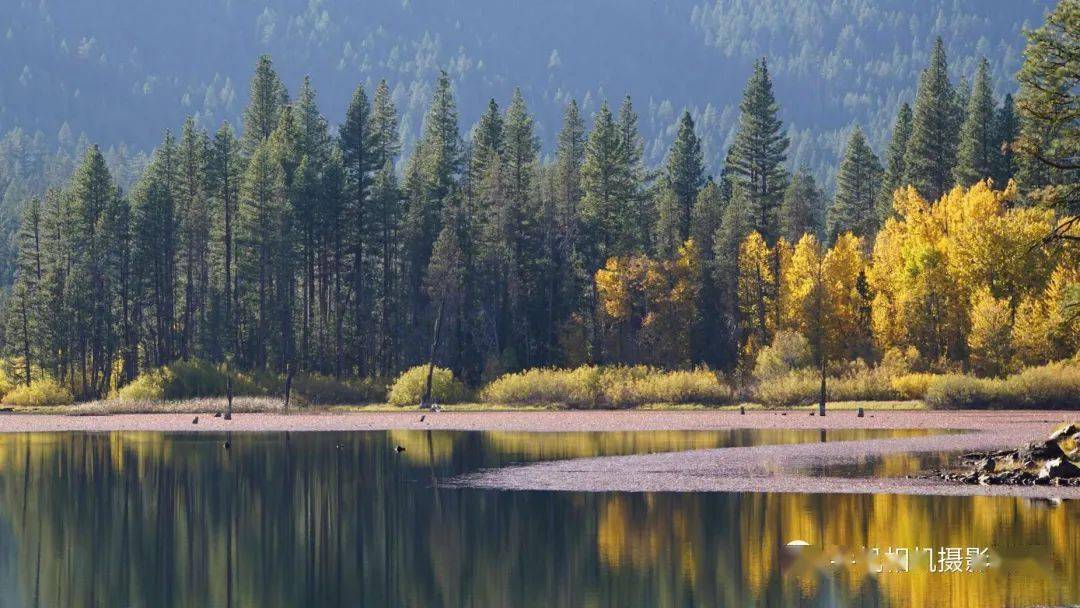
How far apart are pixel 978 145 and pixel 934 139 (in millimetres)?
8356

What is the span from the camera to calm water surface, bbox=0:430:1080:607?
28.5m

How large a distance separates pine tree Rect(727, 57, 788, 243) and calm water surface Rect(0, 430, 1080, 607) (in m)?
64.1

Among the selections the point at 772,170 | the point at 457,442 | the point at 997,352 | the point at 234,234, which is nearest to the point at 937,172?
the point at 772,170

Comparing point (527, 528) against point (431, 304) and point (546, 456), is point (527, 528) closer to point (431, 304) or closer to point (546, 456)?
point (546, 456)

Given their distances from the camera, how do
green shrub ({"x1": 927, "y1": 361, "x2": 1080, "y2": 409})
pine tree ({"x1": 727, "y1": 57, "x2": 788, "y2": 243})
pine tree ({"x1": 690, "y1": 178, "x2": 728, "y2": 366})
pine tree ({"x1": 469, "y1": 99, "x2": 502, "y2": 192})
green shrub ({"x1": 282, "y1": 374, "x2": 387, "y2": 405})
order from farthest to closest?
pine tree ({"x1": 469, "y1": 99, "x2": 502, "y2": 192})
pine tree ({"x1": 727, "y1": 57, "x2": 788, "y2": 243})
pine tree ({"x1": 690, "y1": 178, "x2": 728, "y2": 366})
green shrub ({"x1": 282, "y1": 374, "x2": 387, "y2": 405})
green shrub ({"x1": 927, "y1": 361, "x2": 1080, "y2": 409})

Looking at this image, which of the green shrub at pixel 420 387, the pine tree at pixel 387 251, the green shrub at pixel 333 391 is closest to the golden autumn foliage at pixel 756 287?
the green shrub at pixel 420 387

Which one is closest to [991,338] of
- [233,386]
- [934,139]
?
[934,139]

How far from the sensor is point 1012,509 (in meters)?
36.6

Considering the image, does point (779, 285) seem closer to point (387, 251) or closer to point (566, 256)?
point (566, 256)

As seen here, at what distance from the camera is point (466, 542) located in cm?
3519

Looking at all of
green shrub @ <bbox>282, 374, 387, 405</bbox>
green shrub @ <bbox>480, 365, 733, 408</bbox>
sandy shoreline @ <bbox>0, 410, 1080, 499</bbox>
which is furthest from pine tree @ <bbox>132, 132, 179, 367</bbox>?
green shrub @ <bbox>480, 365, 733, 408</bbox>

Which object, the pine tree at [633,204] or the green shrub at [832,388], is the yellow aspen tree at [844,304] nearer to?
the green shrub at [832,388]

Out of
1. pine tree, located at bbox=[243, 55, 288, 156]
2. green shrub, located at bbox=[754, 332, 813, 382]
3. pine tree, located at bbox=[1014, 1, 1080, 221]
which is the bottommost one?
green shrub, located at bbox=[754, 332, 813, 382]

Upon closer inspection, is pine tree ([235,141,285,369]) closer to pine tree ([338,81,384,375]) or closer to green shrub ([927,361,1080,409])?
pine tree ([338,81,384,375])
